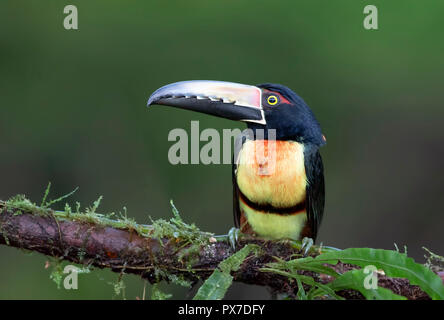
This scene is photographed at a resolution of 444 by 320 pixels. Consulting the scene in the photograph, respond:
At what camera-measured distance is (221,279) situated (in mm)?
2852

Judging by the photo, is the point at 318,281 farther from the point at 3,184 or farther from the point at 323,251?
the point at 3,184

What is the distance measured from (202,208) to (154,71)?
1540 millimetres

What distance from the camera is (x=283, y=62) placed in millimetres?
6828

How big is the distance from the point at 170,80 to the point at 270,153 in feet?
10.1

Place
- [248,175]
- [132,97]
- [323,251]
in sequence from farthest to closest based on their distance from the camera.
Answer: [132,97]
[248,175]
[323,251]

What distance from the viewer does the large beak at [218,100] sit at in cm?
385

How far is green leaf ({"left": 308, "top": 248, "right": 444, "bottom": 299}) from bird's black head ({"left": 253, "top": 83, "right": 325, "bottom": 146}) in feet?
3.78

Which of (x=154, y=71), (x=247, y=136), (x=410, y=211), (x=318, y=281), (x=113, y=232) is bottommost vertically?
(x=410, y=211)

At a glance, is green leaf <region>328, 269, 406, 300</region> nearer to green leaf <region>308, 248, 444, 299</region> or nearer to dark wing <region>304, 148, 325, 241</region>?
green leaf <region>308, 248, 444, 299</region>

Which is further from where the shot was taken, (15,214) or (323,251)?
(323,251)

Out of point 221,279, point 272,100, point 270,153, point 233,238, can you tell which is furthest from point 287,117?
point 221,279

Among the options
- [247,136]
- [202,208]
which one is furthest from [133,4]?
[247,136]

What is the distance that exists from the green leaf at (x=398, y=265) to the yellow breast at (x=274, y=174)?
912 millimetres

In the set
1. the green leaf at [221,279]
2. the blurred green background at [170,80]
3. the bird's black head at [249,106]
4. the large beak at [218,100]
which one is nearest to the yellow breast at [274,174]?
the bird's black head at [249,106]
